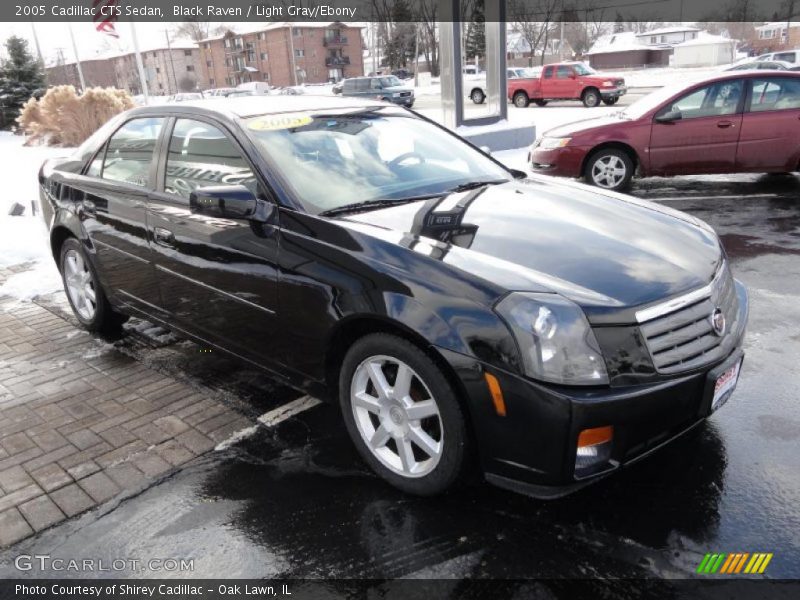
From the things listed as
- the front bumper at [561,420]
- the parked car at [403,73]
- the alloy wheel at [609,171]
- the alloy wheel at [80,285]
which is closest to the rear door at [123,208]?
the alloy wheel at [80,285]

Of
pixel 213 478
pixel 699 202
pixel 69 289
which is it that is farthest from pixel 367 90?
pixel 213 478

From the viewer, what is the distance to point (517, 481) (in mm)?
2424

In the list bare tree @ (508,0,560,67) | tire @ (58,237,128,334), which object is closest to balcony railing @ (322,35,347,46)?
bare tree @ (508,0,560,67)

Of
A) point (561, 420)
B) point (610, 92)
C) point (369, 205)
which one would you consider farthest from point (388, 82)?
point (561, 420)

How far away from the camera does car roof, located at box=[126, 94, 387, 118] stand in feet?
11.9

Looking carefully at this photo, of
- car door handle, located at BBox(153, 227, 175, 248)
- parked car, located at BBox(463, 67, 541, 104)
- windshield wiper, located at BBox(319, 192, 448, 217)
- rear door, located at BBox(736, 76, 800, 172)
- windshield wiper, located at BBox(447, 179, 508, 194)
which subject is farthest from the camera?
parked car, located at BBox(463, 67, 541, 104)

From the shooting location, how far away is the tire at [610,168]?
891 centimetres

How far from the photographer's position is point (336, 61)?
83.8 metres

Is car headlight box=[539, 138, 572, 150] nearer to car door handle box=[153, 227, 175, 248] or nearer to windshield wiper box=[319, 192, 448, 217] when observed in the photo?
→ windshield wiper box=[319, 192, 448, 217]

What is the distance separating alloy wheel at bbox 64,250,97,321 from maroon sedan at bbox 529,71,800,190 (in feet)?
21.0

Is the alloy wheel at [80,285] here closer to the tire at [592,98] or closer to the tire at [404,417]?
the tire at [404,417]

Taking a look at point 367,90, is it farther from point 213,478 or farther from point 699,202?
point 213,478

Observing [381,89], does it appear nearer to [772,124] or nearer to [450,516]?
[772,124]

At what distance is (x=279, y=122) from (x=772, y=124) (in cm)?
729
